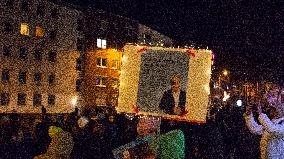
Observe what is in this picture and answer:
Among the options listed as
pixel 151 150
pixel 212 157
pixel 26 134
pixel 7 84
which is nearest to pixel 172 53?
pixel 151 150

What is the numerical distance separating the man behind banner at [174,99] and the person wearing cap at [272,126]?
1230 mm

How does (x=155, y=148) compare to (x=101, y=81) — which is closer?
(x=155, y=148)

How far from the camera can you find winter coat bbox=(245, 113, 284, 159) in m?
7.34

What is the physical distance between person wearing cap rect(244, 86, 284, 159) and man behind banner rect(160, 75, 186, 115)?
48.4 inches

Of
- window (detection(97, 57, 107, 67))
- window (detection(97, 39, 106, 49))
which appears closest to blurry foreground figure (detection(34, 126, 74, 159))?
window (detection(97, 57, 107, 67))

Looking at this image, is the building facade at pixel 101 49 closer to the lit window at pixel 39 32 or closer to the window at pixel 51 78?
the window at pixel 51 78

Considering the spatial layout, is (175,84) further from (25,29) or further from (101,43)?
(101,43)

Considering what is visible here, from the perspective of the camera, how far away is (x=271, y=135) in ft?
25.3

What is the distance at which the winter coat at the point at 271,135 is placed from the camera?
734cm

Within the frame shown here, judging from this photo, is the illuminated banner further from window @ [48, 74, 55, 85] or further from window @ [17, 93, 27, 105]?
window @ [48, 74, 55, 85]

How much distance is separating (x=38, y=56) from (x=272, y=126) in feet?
165

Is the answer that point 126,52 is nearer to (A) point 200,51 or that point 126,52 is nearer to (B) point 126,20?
(A) point 200,51

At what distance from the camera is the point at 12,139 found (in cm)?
1599

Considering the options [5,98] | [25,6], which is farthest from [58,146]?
[25,6]
